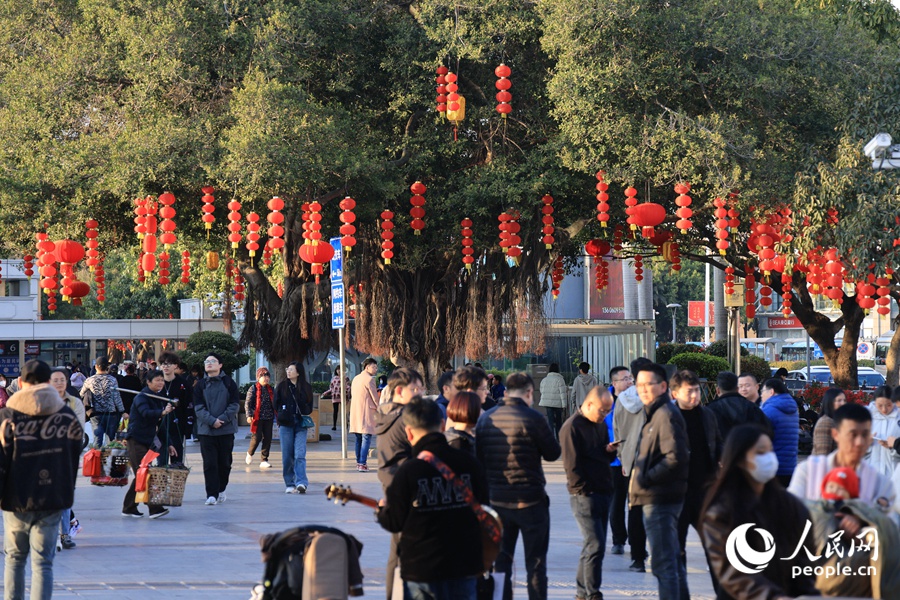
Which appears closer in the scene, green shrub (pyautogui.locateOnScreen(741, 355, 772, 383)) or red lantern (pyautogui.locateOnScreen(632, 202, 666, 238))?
red lantern (pyautogui.locateOnScreen(632, 202, 666, 238))

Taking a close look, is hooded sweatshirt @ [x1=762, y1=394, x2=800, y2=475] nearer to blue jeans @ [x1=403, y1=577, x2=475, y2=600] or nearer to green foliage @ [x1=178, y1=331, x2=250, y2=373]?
blue jeans @ [x1=403, y1=577, x2=475, y2=600]

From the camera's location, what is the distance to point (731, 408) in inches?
→ 382

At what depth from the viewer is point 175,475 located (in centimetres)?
1280

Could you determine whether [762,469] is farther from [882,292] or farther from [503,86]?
[882,292]

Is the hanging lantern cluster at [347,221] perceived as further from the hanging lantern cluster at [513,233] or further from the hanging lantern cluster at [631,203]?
the hanging lantern cluster at [631,203]

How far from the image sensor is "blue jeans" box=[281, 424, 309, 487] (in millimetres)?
15211

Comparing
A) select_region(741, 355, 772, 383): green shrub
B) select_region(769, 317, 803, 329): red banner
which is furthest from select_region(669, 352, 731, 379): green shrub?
select_region(769, 317, 803, 329): red banner

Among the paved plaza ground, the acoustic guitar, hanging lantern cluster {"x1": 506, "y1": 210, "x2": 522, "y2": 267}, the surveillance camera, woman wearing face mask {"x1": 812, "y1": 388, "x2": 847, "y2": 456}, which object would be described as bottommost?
the paved plaza ground

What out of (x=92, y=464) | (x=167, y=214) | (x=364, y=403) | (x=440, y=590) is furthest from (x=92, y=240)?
(x=440, y=590)

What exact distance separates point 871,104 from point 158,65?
11035 mm

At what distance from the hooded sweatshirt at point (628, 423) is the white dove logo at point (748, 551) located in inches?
156

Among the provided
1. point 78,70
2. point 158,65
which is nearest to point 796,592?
point 158,65

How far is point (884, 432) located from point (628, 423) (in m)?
2.65

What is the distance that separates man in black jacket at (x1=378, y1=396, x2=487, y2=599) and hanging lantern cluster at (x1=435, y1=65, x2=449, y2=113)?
42.2 feet
